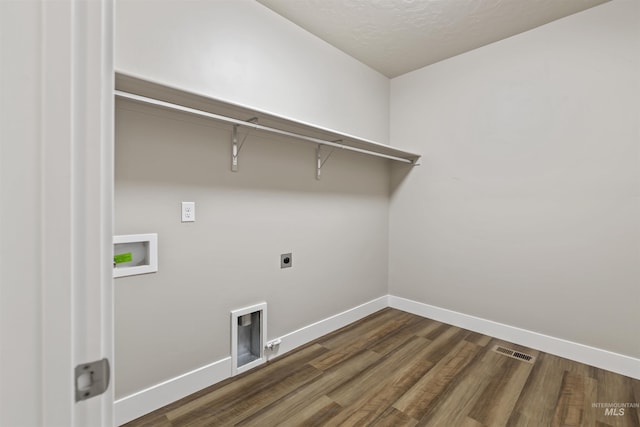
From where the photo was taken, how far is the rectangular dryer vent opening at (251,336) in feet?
6.86

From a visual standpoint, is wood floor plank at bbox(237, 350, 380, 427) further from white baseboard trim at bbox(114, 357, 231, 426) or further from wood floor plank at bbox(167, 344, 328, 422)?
white baseboard trim at bbox(114, 357, 231, 426)

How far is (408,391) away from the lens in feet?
6.23

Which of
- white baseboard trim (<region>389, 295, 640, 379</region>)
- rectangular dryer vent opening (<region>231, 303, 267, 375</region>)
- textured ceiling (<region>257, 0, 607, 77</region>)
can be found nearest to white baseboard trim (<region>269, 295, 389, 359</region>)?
rectangular dryer vent opening (<region>231, 303, 267, 375</region>)

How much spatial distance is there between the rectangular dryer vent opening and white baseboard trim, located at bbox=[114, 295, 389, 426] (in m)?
0.12

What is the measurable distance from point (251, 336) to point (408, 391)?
3.69ft

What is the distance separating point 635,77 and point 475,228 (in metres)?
1.46

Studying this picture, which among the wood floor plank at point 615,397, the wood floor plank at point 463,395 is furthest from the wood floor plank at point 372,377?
the wood floor plank at point 615,397

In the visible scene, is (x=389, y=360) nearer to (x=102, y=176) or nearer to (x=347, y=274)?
(x=347, y=274)

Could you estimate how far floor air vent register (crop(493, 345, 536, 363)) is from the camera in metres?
2.29

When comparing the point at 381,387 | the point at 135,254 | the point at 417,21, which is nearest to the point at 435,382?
the point at 381,387

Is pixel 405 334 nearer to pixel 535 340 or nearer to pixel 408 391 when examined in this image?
pixel 408 391

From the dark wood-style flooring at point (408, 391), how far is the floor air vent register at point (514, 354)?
5 cm

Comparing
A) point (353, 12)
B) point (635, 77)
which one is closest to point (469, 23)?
point (353, 12)

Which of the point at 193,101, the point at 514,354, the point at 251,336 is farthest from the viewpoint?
the point at 514,354
